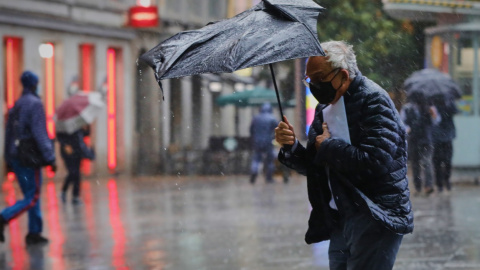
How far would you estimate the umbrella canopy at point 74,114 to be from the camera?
1744 cm

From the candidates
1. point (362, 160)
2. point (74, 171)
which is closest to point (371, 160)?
point (362, 160)

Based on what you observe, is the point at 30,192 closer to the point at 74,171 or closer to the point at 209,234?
the point at 209,234

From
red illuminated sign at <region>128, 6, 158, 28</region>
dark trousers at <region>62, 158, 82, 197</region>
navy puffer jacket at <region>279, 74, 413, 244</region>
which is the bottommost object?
dark trousers at <region>62, 158, 82, 197</region>

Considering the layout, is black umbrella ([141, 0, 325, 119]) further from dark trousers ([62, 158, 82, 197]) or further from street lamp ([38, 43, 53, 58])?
street lamp ([38, 43, 53, 58])

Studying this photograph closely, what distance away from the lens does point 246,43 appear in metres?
4.88

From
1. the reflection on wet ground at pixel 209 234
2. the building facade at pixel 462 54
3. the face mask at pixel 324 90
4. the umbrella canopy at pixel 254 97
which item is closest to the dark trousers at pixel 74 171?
the reflection on wet ground at pixel 209 234

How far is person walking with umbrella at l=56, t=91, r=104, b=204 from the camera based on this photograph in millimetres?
16953

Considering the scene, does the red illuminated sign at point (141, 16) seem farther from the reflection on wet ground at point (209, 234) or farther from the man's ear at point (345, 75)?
the man's ear at point (345, 75)

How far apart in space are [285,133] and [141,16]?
26.0m

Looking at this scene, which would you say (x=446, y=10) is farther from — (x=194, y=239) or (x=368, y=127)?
(x=368, y=127)

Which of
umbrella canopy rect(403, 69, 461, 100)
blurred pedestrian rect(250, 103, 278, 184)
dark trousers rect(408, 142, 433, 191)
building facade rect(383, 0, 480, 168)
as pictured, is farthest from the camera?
blurred pedestrian rect(250, 103, 278, 184)

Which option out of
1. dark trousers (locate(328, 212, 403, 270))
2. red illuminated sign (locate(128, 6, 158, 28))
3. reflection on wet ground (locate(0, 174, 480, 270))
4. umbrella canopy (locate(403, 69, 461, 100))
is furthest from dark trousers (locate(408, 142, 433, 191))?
red illuminated sign (locate(128, 6, 158, 28))

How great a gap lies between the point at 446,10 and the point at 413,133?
13.1ft

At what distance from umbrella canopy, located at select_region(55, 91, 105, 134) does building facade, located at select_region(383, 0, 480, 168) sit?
21.5 feet
